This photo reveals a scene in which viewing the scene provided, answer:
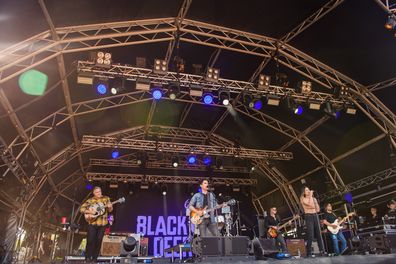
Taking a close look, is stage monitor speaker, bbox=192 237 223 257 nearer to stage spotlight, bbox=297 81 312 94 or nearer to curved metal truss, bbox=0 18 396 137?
curved metal truss, bbox=0 18 396 137

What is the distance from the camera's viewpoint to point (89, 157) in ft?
50.3

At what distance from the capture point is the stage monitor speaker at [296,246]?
30.3ft

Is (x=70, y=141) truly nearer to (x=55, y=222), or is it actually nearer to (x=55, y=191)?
(x=55, y=191)

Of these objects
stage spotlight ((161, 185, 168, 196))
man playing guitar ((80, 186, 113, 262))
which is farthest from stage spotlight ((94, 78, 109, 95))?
stage spotlight ((161, 185, 168, 196))

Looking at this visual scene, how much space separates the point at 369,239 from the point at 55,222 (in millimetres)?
15130

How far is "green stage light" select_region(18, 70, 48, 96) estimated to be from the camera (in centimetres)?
833

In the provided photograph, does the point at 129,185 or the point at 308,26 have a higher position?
the point at 308,26

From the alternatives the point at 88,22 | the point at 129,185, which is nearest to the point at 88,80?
the point at 88,22

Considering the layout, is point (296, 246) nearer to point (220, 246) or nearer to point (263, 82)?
point (220, 246)

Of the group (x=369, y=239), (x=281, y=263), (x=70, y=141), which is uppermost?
(x=70, y=141)

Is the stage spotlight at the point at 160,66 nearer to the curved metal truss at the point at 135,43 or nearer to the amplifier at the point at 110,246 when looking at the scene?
the curved metal truss at the point at 135,43

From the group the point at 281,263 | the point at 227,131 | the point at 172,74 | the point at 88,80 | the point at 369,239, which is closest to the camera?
the point at 281,263

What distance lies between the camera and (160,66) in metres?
8.98

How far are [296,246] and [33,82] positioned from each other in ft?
29.9
